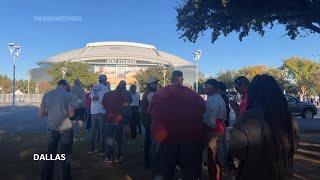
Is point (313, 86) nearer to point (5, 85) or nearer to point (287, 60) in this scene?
point (287, 60)

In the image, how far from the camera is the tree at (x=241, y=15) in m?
11.9

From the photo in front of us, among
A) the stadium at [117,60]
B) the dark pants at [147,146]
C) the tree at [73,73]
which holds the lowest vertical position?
the dark pants at [147,146]

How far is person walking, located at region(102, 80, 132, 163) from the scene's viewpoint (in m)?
9.66

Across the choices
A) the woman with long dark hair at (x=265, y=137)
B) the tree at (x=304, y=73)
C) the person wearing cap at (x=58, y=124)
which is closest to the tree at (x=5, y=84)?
the tree at (x=304, y=73)

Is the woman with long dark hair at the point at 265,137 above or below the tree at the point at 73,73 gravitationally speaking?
below

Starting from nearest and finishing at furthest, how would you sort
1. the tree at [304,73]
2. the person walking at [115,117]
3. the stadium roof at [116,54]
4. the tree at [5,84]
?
the person walking at [115,117], the tree at [304,73], the tree at [5,84], the stadium roof at [116,54]

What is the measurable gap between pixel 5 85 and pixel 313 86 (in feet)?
233

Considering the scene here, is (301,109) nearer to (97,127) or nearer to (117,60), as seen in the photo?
(97,127)

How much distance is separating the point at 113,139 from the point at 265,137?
672 cm

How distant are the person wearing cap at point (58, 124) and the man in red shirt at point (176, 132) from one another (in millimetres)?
2354

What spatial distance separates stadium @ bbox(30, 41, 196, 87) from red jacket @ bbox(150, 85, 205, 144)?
412ft

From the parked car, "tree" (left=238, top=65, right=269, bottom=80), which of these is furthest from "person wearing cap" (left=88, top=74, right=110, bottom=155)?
"tree" (left=238, top=65, right=269, bottom=80)

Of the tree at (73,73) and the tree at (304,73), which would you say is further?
the tree at (304,73)

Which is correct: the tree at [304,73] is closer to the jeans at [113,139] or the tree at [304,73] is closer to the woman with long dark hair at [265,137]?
the jeans at [113,139]
